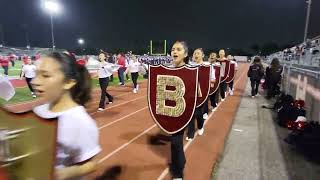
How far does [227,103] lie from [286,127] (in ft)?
14.0

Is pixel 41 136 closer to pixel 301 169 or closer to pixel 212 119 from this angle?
pixel 301 169

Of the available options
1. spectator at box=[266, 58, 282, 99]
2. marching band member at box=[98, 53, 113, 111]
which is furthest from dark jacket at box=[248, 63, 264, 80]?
marching band member at box=[98, 53, 113, 111]

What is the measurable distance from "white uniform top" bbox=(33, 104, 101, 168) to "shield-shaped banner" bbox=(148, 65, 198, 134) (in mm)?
2452

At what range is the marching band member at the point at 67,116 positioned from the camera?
5.44 ft

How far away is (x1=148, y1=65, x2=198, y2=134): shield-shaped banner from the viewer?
411 cm

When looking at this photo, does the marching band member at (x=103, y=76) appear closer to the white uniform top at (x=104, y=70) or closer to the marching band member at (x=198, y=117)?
the white uniform top at (x=104, y=70)

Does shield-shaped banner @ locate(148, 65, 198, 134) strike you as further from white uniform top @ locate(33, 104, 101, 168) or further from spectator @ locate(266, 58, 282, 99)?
spectator @ locate(266, 58, 282, 99)

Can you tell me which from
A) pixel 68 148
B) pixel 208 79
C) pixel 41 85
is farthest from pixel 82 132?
pixel 208 79

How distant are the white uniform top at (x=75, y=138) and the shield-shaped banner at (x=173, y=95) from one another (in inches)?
96.5

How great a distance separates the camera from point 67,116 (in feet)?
5.49

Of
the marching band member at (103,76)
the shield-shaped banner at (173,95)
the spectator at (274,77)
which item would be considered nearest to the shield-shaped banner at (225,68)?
the spectator at (274,77)

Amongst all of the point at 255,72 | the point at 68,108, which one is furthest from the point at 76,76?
the point at 255,72

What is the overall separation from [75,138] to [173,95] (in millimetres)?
2631

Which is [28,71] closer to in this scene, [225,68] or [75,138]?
[225,68]
